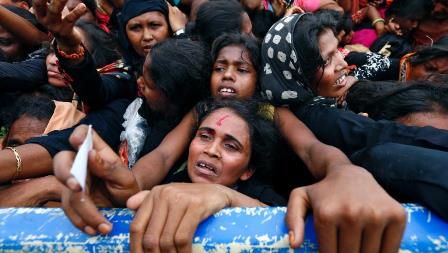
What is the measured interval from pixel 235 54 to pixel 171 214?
138cm

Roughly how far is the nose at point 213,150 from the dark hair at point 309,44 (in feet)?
1.86

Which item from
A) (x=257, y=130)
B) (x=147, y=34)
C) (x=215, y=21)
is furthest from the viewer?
(x=147, y=34)

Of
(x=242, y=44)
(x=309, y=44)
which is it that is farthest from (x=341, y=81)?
(x=242, y=44)

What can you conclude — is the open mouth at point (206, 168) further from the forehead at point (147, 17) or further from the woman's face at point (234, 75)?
the forehead at point (147, 17)

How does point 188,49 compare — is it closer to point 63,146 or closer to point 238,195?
point 63,146

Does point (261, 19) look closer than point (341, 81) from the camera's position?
No

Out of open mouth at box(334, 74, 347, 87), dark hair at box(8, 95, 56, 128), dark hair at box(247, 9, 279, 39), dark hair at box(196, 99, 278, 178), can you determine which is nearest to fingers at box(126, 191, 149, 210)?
dark hair at box(196, 99, 278, 178)

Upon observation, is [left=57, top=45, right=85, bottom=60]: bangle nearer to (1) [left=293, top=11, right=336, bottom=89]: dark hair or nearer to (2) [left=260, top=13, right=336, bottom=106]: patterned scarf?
(2) [left=260, top=13, right=336, bottom=106]: patterned scarf

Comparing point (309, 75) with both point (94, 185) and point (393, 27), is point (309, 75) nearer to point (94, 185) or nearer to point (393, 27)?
point (94, 185)

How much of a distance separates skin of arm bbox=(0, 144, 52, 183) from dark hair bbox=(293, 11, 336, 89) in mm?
1180

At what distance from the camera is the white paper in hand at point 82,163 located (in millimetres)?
904

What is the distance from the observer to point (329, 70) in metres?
2.26

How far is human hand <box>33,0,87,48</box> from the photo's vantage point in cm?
195

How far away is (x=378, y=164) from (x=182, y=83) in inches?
50.9
